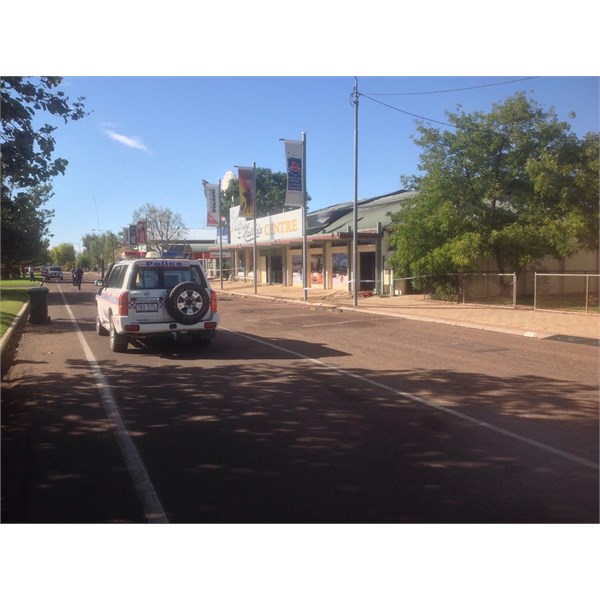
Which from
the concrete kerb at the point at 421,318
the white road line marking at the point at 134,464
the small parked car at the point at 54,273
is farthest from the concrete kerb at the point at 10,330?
the small parked car at the point at 54,273

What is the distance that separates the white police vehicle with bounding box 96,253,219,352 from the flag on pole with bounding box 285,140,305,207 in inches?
626

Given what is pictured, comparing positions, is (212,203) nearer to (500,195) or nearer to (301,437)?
(500,195)

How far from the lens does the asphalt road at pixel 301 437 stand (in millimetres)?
4574

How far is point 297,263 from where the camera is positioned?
3875cm

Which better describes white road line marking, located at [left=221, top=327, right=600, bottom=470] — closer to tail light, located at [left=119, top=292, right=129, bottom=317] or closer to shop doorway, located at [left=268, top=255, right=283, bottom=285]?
tail light, located at [left=119, top=292, right=129, bottom=317]

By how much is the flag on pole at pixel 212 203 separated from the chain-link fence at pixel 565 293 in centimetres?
1806

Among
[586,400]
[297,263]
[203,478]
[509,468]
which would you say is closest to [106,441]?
[203,478]

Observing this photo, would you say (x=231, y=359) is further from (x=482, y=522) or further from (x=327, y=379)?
(x=482, y=522)

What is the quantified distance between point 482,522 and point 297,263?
114ft

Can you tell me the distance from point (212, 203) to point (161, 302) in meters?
26.0

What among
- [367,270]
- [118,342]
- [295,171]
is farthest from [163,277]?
[367,270]

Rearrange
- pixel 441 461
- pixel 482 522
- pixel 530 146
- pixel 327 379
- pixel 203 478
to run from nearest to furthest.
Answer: pixel 482 522 → pixel 203 478 → pixel 441 461 → pixel 327 379 → pixel 530 146

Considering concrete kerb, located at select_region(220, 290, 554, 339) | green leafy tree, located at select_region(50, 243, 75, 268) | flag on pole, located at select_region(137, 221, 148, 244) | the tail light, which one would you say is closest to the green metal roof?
concrete kerb, located at select_region(220, 290, 554, 339)

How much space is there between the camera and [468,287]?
25312 millimetres
